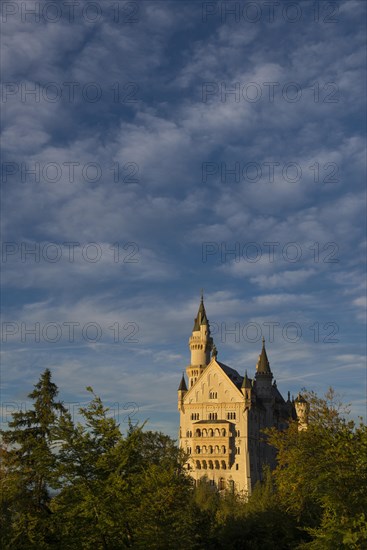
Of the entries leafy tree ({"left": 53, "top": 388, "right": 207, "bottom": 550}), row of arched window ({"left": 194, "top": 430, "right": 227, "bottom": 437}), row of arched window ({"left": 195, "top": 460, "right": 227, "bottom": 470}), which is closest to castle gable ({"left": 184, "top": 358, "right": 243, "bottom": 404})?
row of arched window ({"left": 194, "top": 430, "right": 227, "bottom": 437})

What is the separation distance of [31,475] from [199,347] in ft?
317

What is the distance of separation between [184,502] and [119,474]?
16.1 meters

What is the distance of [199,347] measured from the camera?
136625mm

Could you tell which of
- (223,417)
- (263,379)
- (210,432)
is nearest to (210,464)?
(210,432)

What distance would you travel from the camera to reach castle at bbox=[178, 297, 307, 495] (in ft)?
392

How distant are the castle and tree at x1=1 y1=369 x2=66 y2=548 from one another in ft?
243

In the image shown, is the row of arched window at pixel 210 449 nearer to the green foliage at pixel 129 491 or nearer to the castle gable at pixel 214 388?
the castle gable at pixel 214 388

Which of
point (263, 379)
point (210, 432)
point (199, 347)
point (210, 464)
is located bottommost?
point (210, 464)

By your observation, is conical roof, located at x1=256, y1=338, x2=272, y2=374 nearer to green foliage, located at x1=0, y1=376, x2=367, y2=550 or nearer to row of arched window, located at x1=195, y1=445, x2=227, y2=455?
row of arched window, located at x1=195, y1=445, x2=227, y2=455

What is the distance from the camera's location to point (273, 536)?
46.9 metres

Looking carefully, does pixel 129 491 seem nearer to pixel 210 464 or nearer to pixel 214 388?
pixel 210 464

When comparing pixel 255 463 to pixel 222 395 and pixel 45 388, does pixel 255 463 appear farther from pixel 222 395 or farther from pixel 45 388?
pixel 45 388

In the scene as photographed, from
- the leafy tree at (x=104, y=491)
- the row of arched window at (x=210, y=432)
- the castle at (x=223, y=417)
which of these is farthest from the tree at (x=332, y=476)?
the row of arched window at (x=210, y=432)

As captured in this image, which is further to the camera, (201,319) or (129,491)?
(201,319)
